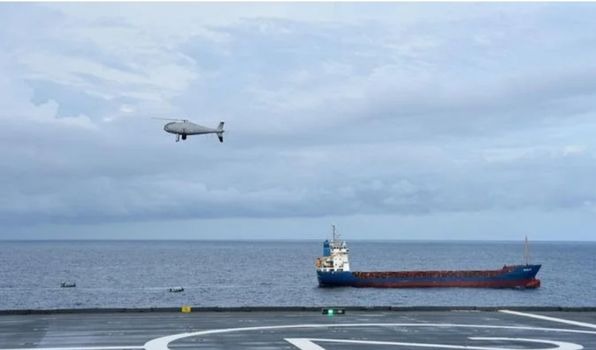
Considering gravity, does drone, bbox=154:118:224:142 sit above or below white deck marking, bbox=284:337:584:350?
above

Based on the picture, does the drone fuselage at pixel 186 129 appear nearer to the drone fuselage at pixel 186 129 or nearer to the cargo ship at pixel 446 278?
the drone fuselage at pixel 186 129

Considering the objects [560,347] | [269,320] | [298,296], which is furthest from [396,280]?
[560,347]

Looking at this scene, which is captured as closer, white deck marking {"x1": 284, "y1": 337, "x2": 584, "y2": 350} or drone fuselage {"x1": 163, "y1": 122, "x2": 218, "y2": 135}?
white deck marking {"x1": 284, "y1": 337, "x2": 584, "y2": 350}

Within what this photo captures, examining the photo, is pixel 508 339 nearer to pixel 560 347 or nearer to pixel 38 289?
pixel 560 347

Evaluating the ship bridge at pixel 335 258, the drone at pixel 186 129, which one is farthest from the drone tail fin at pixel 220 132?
the ship bridge at pixel 335 258

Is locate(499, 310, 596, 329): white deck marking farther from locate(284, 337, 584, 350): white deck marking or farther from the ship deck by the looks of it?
locate(284, 337, 584, 350): white deck marking

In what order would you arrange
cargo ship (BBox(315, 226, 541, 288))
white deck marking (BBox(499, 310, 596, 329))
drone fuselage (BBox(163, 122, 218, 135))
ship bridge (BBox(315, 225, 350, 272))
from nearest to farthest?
white deck marking (BBox(499, 310, 596, 329)) → drone fuselage (BBox(163, 122, 218, 135)) → ship bridge (BBox(315, 225, 350, 272)) → cargo ship (BBox(315, 226, 541, 288))

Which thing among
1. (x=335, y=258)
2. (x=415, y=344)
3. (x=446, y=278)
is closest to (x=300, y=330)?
(x=415, y=344)

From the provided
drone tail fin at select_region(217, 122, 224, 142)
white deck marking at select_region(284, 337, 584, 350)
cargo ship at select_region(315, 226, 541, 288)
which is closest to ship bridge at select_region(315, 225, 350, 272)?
cargo ship at select_region(315, 226, 541, 288)

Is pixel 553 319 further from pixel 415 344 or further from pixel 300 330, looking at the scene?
pixel 300 330
